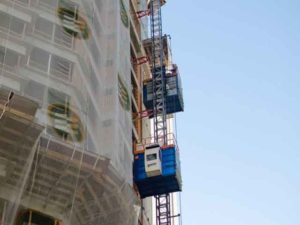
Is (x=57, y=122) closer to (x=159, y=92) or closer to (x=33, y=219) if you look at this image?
(x=33, y=219)

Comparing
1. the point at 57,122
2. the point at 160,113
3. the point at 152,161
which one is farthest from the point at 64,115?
the point at 160,113

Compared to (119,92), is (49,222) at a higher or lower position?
lower

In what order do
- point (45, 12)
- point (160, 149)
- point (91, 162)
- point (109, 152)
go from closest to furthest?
point (91, 162) < point (45, 12) < point (109, 152) < point (160, 149)

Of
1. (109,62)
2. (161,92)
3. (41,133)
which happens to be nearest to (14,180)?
(41,133)

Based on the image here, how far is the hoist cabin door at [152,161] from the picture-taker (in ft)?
143

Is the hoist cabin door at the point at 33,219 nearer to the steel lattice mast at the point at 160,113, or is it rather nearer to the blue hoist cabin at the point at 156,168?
the blue hoist cabin at the point at 156,168

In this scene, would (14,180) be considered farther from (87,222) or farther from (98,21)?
(98,21)

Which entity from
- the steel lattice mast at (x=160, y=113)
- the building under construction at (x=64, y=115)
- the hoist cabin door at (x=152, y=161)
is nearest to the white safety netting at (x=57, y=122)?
the building under construction at (x=64, y=115)

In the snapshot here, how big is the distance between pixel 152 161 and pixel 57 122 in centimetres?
2171

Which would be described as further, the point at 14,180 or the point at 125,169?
the point at 125,169

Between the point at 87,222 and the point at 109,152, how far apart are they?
4.26 metres

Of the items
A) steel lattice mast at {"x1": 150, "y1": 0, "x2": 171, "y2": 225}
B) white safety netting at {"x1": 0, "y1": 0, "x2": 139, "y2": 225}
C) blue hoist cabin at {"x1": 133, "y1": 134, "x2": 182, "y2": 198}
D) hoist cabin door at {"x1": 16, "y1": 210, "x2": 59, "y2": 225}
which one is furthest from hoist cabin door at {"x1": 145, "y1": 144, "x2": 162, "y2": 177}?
hoist cabin door at {"x1": 16, "y1": 210, "x2": 59, "y2": 225}

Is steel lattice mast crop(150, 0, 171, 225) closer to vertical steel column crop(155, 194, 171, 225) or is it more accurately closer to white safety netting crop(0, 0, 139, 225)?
vertical steel column crop(155, 194, 171, 225)

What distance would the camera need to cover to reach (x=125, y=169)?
29844mm
